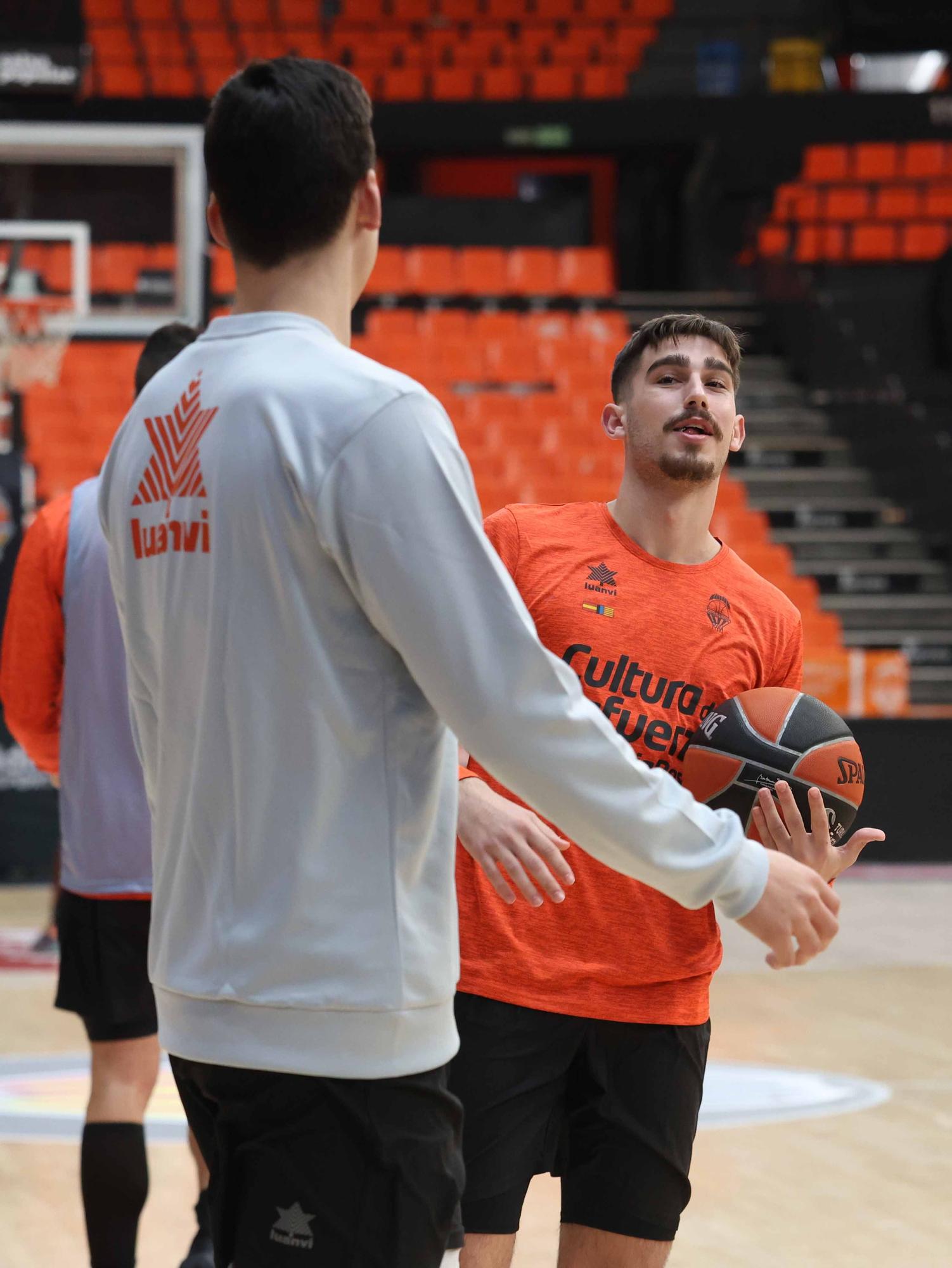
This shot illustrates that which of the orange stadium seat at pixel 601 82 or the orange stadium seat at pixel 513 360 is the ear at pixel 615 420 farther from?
the orange stadium seat at pixel 601 82

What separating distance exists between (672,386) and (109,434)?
33.1 ft

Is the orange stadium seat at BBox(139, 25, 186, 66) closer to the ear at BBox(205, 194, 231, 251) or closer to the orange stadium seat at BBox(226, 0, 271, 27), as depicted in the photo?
the orange stadium seat at BBox(226, 0, 271, 27)

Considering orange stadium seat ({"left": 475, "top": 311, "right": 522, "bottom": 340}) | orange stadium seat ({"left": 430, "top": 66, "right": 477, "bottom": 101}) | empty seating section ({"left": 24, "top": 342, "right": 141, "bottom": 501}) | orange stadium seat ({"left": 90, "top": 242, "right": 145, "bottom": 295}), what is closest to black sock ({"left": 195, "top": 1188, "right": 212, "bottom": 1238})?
orange stadium seat ({"left": 90, "top": 242, "right": 145, "bottom": 295})

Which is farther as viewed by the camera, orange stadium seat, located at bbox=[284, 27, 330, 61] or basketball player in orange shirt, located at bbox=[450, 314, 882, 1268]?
orange stadium seat, located at bbox=[284, 27, 330, 61]

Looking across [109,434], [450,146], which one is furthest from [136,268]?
[450,146]

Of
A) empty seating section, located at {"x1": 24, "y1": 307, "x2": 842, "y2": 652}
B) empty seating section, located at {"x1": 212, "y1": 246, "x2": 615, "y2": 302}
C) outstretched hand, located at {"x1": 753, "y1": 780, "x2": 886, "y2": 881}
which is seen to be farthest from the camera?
empty seating section, located at {"x1": 212, "y1": 246, "x2": 615, "y2": 302}

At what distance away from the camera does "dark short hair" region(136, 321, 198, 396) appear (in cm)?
309

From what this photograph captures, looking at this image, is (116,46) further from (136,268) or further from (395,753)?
(395,753)

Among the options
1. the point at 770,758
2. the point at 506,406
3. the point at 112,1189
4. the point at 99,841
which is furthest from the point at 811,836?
the point at 506,406

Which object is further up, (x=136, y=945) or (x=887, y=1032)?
(x=136, y=945)

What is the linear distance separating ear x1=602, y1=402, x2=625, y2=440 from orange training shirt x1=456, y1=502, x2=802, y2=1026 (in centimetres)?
19

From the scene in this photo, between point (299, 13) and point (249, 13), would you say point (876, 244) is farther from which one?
point (249, 13)

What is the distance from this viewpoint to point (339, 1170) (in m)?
1.52

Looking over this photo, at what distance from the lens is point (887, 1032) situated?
585 centimetres
